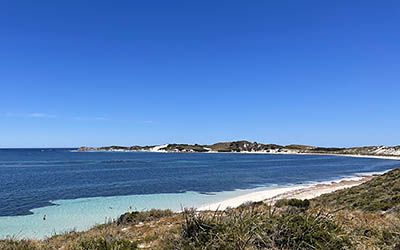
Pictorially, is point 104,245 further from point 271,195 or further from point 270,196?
point 271,195

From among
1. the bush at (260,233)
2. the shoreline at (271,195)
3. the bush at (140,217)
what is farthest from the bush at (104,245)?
the shoreline at (271,195)

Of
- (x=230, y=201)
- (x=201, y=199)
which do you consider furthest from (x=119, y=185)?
(x=230, y=201)

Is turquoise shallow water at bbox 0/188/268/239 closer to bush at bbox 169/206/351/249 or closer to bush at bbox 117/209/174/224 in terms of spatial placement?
bush at bbox 117/209/174/224

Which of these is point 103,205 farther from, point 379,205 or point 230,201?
point 379,205

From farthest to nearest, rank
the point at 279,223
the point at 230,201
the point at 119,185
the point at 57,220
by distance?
the point at 119,185
the point at 230,201
the point at 57,220
the point at 279,223

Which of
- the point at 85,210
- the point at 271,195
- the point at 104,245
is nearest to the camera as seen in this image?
the point at 104,245

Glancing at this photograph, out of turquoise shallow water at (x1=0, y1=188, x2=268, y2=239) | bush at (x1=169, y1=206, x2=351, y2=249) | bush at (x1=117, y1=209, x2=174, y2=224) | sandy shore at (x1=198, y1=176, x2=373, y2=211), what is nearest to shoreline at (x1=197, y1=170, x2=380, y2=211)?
sandy shore at (x1=198, y1=176, x2=373, y2=211)

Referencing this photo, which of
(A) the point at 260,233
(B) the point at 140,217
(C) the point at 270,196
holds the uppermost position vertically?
(A) the point at 260,233

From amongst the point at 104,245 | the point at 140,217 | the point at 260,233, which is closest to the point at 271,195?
the point at 140,217

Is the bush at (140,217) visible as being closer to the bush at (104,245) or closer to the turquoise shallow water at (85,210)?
the turquoise shallow water at (85,210)

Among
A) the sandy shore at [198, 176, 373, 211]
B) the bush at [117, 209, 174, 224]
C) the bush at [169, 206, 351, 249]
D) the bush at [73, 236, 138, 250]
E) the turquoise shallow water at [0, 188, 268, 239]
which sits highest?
the bush at [169, 206, 351, 249]

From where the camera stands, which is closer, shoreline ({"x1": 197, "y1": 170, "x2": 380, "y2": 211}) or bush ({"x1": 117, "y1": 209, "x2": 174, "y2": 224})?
bush ({"x1": 117, "y1": 209, "x2": 174, "y2": 224})

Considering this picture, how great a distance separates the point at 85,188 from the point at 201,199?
15.1 meters

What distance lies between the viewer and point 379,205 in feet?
48.5
